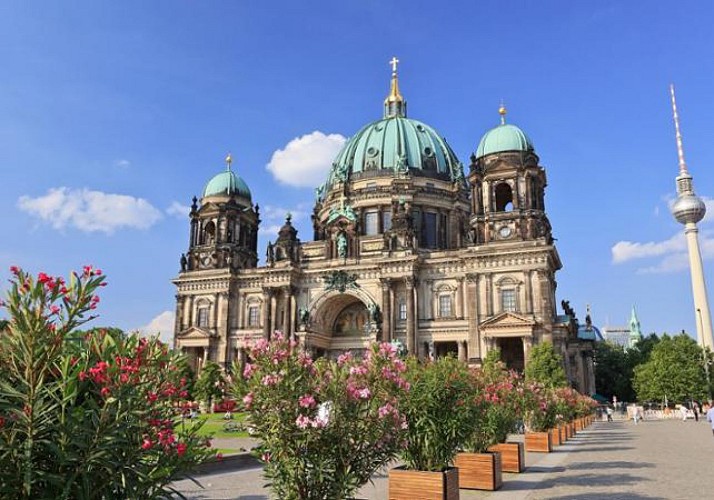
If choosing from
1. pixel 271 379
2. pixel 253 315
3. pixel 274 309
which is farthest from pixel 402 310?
pixel 271 379

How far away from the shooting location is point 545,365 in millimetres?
43875

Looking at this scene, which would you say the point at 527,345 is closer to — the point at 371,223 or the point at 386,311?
the point at 386,311

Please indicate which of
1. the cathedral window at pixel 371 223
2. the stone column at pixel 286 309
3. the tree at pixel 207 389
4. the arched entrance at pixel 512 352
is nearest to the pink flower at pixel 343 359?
the tree at pixel 207 389

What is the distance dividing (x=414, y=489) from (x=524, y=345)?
130 feet

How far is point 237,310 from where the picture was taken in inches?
2416

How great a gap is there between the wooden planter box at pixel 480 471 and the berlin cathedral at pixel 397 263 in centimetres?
3573

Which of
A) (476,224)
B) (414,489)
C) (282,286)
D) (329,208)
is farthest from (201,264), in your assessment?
(414,489)

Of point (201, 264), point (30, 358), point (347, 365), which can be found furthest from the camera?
point (201, 264)

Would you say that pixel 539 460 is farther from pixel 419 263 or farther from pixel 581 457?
pixel 419 263

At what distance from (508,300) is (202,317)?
31.5m

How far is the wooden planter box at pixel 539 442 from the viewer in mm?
23469

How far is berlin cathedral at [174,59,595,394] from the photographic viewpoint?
5122cm

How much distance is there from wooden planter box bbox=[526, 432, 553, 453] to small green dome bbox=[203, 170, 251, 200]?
49118 millimetres

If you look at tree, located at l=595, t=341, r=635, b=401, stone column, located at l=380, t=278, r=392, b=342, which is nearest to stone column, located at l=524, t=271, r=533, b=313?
stone column, located at l=380, t=278, r=392, b=342
